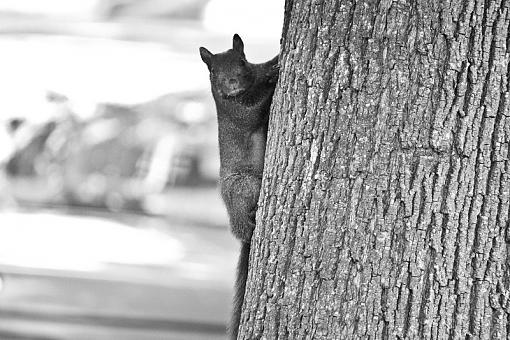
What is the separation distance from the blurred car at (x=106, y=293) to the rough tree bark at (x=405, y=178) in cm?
194

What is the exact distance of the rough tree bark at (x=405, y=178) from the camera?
224 cm

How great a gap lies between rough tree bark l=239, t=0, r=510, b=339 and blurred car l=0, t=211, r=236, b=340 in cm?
194

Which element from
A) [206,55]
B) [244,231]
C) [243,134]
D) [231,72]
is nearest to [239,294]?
[244,231]

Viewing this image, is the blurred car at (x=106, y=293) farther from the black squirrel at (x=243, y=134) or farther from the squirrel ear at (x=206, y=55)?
the squirrel ear at (x=206, y=55)

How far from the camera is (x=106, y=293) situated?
4.24m

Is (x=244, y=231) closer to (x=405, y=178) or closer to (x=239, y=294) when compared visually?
(x=239, y=294)

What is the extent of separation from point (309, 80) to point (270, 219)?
0.41m

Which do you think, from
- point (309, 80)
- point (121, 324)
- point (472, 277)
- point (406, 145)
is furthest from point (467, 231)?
point (121, 324)

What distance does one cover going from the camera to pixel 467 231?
224 centimetres

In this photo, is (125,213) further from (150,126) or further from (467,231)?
(467,231)

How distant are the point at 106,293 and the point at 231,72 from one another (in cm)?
128

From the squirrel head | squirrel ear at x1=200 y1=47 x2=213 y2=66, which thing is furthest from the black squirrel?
squirrel ear at x1=200 y1=47 x2=213 y2=66

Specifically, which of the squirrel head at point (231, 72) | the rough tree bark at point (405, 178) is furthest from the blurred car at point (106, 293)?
the rough tree bark at point (405, 178)

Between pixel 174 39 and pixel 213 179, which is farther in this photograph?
pixel 174 39
